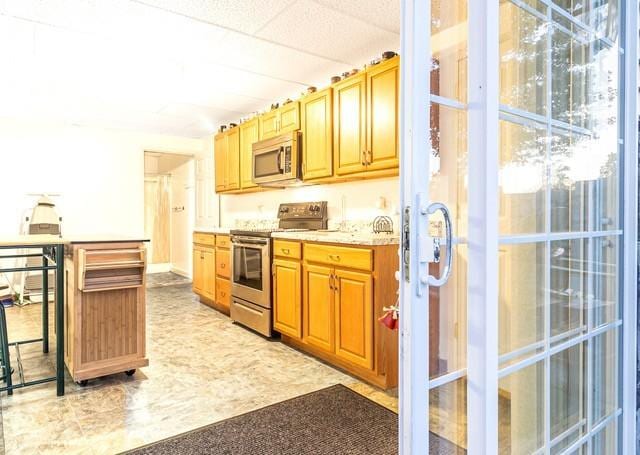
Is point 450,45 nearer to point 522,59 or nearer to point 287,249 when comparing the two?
point 522,59

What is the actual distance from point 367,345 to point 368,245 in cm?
62

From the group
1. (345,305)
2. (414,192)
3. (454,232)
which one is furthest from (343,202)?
(414,192)

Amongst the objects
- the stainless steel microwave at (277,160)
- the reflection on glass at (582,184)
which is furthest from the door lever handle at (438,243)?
the stainless steel microwave at (277,160)

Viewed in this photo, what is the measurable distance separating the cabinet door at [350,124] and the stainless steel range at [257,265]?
0.75 meters

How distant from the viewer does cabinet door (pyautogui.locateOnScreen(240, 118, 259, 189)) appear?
4453 mm

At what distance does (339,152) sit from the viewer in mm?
3248

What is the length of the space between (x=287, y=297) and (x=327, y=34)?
77.1 inches

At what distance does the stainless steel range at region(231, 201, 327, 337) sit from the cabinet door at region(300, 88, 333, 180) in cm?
47

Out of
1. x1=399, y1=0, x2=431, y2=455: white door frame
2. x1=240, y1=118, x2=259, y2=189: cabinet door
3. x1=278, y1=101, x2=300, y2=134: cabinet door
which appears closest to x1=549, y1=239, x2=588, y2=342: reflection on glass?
x1=399, y1=0, x2=431, y2=455: white door frame

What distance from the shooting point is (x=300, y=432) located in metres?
1.96

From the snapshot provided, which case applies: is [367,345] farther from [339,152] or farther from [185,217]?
[185,217]

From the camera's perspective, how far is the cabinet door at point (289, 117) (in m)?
3.72

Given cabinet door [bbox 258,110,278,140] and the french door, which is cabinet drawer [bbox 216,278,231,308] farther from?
the french door

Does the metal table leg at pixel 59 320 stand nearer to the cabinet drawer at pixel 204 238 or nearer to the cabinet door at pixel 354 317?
the cabinet door at pixel 354 317
